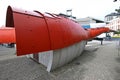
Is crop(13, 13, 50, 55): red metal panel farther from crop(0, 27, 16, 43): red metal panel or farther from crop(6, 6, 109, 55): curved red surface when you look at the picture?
crop(0, 27, 16, 43): red metal panel

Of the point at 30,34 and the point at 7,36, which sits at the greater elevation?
the point at 30,34

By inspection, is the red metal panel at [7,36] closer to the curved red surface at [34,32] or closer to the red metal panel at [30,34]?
the curved red surface at [34,32]

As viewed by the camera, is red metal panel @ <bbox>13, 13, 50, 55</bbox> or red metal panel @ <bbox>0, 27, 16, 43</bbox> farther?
red metal panel @ <bbox>0, 27, 16, 43</bbox>

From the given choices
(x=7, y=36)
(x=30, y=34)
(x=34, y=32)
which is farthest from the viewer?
(x=7, y=36)

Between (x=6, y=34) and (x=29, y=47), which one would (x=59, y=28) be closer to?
(x=29, y=47)

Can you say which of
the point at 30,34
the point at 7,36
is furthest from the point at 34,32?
the point at 7,36

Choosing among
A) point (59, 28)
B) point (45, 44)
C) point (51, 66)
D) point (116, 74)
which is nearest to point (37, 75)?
point (51, 66)

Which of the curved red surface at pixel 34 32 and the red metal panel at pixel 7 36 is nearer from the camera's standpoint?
the curved red surface at pixel 34 32

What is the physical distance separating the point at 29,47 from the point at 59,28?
2043 mm

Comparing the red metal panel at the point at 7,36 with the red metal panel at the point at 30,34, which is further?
the red metal panel at the point at 7,36

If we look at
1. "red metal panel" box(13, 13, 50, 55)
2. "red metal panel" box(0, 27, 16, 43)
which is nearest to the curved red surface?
"red metal panel" box(13, 13, 50, 55)

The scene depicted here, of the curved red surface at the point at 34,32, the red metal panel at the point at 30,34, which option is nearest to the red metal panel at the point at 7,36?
the curved red surface at the point at 34,32

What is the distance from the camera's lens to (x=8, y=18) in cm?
475

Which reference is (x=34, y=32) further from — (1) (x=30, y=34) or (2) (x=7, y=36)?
(2) (x=7, y=36)
